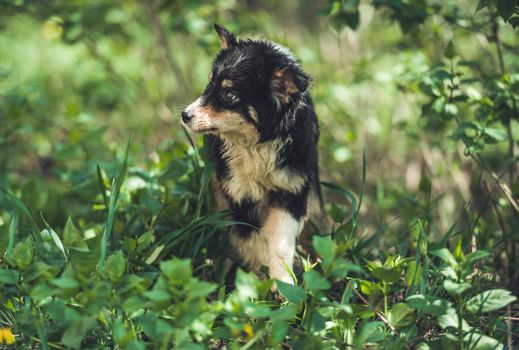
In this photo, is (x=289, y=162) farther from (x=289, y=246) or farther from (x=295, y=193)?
(x=289, y=246)

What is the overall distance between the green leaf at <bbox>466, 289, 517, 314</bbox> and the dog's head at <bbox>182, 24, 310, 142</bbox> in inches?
49.1

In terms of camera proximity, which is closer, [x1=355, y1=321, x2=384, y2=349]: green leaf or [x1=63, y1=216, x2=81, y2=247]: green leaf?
Answer: [x1=355, y1=321, x2=384, y2=349]: green leaf

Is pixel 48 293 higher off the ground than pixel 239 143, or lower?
lower

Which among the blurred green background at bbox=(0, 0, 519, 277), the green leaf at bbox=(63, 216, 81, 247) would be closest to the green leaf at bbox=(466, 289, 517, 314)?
the blurred green background at bbox=(0, 0, 519, 277)

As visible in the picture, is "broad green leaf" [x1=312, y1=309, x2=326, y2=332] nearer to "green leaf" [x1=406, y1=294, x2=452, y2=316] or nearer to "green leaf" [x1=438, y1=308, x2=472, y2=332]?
"green leaf" [x1=406, y1=294, x2=452, y2=316]

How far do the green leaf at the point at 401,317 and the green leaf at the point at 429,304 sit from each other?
0.10 metres

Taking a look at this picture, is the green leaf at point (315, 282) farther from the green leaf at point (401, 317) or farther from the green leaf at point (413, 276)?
the green leaf at point (413, 276)

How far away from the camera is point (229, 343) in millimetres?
2664

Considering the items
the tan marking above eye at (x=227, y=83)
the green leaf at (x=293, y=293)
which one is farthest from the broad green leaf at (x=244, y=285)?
the tan marking above eye at (x=227, y=83)

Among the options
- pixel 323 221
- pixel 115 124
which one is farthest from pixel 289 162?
pixel 115 124

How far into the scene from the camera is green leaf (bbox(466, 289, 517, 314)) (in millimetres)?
2492

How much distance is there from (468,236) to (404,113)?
3.15m

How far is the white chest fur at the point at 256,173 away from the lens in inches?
130

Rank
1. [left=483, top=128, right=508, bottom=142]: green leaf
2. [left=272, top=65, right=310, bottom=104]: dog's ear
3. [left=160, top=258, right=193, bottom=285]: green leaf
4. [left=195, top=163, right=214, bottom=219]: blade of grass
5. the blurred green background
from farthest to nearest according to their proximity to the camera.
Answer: the blurred green background → [left=195, top=163, right=214, bottom=219]: blade of grass → [left=483, top=128, right=508, bottom=142]: green leaf → [left=272, top=65, right=310, bottom=104]: dog's ear → [left=160, top=258, right=193, bottom=285]: green leaf
